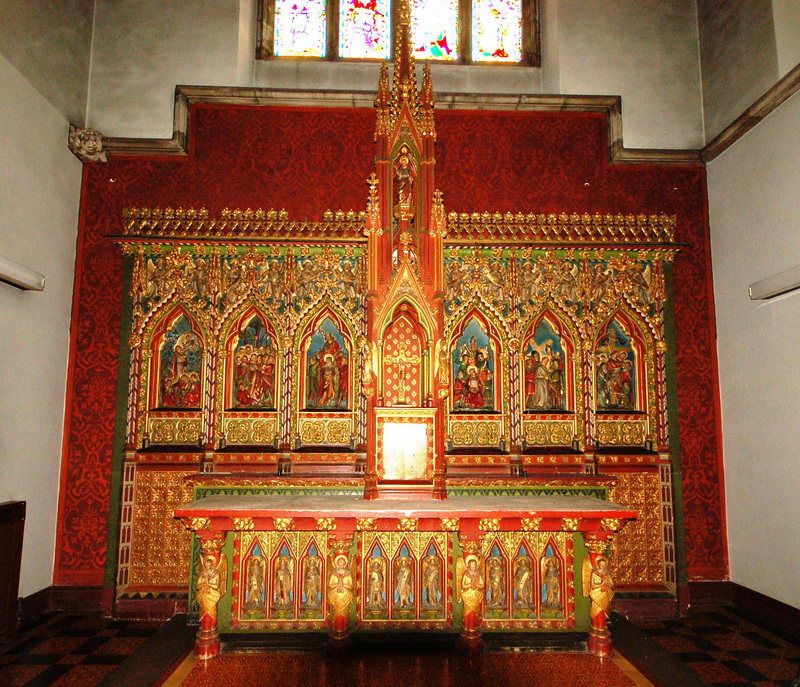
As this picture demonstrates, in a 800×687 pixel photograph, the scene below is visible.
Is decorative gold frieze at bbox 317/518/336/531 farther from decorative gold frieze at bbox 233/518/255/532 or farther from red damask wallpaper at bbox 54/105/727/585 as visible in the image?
red damask wallpaper at bbox 54/105/727/585

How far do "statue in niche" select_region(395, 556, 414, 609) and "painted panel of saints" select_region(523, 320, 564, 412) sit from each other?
2.62 m

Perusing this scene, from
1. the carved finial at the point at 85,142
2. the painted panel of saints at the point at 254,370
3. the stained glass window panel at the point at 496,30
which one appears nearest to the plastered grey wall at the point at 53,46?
the carved finial at the point at 85,142

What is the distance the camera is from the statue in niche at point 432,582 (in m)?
5.88

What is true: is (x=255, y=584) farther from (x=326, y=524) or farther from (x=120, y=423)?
(x=120, y=423)

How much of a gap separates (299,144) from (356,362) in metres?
3.15

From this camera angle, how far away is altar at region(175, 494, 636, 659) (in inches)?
217

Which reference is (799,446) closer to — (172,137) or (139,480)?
(139,480)

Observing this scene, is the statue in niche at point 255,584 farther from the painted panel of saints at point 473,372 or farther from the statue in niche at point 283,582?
the painted panel of saints at point 473,372

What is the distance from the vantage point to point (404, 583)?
5.89 meters

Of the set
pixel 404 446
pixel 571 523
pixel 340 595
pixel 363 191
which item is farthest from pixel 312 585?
pixel 363 191

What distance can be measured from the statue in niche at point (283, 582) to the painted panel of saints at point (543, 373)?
11.3 ft

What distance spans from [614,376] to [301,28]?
6826 mm

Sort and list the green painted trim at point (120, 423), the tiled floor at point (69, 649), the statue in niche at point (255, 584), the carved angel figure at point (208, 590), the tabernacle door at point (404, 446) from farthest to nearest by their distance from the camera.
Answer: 1. the green painted trim at point (120, 423)
2. the tabernacle door at point (404, 446)
3. the statue in niche at point (255, 584)
4. the carved angel figure at point (208, 590)
5. the tiled floor at point (69, 649)

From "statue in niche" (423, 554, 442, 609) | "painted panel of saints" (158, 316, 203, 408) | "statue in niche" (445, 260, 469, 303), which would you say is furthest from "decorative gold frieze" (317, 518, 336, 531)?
"statue in niche" (445, 260, 469, 303)
